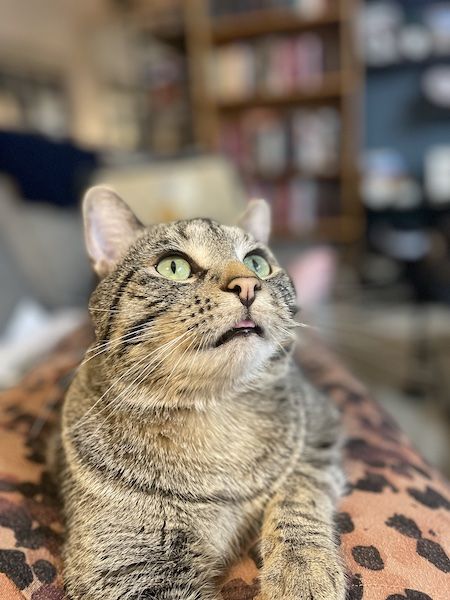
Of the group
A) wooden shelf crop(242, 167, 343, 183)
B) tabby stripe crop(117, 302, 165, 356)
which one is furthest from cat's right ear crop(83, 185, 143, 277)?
wooden shelf crop(242, 167, 343, 183)

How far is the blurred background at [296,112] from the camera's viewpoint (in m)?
2.75

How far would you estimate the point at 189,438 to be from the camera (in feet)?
2.17

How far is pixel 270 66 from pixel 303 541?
298 cm

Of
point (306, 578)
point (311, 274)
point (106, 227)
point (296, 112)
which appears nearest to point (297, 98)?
point (296, 112)

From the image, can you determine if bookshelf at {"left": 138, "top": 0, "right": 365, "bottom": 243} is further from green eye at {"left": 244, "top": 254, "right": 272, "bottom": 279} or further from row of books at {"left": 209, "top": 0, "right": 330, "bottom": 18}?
green eye at {"left": 244, "top": 254, "right": 272, "bottom": 279}

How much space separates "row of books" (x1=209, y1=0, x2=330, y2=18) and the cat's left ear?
2.48 metres

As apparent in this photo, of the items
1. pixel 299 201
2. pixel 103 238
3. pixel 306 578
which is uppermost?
pixel 299 201

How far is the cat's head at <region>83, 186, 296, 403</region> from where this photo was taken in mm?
610

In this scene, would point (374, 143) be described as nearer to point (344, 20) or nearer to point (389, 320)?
point (344, 20)

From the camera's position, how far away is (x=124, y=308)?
0.67 meters

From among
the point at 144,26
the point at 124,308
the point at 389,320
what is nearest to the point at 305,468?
the point at 124,308

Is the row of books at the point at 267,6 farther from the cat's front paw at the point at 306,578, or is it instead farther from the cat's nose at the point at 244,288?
the cat's front paw at the point at 306,578

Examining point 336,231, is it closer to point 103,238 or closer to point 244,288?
point 103,238

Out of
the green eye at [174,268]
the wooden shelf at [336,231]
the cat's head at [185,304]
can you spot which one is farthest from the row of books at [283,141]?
the green eye at [174,268]
